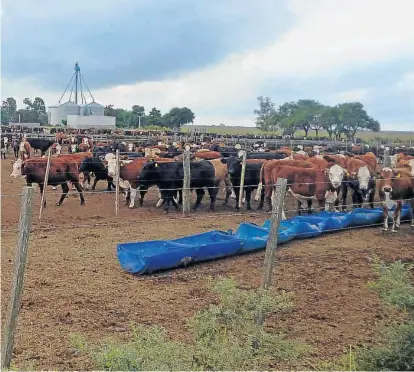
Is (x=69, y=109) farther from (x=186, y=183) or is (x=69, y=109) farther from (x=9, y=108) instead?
(x=186, y=183)

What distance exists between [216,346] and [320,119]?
233 ft

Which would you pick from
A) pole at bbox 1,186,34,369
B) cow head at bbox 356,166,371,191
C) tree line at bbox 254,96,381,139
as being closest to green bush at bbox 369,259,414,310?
pole at bbox 1,186,34,369

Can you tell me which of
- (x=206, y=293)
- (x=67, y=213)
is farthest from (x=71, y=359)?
(x=67, y=213)

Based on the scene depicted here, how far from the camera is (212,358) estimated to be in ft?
12.2

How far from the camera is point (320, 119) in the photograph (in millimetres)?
72188

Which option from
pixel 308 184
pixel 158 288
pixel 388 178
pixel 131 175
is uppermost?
pixel 388 178

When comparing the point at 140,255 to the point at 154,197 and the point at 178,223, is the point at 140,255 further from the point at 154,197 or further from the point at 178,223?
the point at 154,197

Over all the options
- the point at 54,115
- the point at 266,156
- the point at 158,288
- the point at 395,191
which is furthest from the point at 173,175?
the point at 54,115

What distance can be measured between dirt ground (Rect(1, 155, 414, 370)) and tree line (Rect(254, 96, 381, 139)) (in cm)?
5863

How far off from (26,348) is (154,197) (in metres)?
10.8

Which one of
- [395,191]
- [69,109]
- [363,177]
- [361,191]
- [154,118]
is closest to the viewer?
[395,191]

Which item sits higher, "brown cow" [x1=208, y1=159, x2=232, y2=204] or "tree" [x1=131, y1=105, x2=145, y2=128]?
"tree" [x1=131, y1=105, x2=145, y2=128]

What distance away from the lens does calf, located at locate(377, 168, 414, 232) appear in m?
10.9

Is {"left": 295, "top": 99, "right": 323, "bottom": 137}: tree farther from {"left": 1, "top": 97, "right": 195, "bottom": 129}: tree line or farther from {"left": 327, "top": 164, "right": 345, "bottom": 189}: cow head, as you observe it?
{"left": 327, "top": 164, "right": 345, "bottom": 189}: cow head
